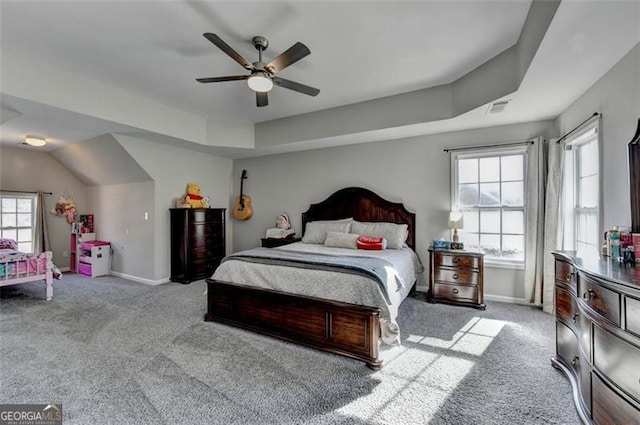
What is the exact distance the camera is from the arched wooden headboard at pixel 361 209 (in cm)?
446

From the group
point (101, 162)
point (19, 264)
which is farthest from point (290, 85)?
point (19, 264)

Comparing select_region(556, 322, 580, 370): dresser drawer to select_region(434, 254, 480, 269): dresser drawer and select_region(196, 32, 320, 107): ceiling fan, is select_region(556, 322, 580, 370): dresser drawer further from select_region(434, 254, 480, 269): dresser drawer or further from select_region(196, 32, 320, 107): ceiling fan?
select_region(196, 32, 320, 107): ceiling fan

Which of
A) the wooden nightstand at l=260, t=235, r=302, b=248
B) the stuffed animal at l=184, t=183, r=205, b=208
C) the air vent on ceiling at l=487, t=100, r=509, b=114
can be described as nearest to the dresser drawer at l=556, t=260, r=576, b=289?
the air vent on ceiling at l=487, t=100, r=509, b=114

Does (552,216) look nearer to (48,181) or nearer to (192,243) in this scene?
(192,243)

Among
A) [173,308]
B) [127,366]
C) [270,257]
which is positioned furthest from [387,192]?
[127,366]

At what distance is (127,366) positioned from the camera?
7.71 feet

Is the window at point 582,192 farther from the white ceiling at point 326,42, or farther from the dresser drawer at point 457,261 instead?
the dresser drawer at point 457,261

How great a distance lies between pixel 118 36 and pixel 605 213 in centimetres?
456

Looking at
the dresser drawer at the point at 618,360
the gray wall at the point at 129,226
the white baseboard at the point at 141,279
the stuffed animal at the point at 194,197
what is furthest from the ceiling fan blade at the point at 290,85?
the white baseboard at the point at 141,279

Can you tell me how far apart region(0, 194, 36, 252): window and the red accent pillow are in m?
6.46

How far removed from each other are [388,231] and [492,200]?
1538 mm

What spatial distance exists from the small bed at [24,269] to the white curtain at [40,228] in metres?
1.83

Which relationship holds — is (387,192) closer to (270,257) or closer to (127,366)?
(270,257)

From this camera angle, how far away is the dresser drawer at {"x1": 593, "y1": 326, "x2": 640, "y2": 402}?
4.07 feet
